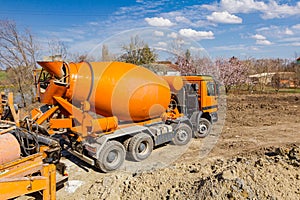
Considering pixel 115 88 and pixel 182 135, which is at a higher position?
pixel 115 88

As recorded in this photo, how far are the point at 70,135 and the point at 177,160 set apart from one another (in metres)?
3.01

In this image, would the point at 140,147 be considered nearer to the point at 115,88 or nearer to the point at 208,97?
the point at 115,88

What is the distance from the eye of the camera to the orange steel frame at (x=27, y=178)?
9.76 feet

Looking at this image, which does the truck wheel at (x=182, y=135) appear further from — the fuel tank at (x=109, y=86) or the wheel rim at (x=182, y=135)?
the fuel tank at (x=109, y=86)

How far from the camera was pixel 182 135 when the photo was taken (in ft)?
24.9

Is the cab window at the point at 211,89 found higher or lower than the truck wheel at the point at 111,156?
higher

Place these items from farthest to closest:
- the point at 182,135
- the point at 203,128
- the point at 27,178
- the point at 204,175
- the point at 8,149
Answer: the point at 203,128
the point at 182,135
the point at 204,175
the point at 8,149
the point at 27,178

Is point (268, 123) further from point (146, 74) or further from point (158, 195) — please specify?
point (158, 195)

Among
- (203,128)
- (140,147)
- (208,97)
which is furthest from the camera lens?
(203,128)

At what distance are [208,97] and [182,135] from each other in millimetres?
1809

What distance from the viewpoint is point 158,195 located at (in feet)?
13.5

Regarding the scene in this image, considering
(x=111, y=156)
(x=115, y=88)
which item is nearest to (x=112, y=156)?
(x=111, y=156)

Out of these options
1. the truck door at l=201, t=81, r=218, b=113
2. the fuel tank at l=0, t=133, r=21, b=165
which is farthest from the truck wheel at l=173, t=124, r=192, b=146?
the fuel tank at l=0, t=133, r=21, b=165

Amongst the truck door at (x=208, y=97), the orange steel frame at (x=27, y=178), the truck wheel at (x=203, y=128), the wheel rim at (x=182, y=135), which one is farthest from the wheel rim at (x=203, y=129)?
the orange steel frame at (x=27, y=178)
